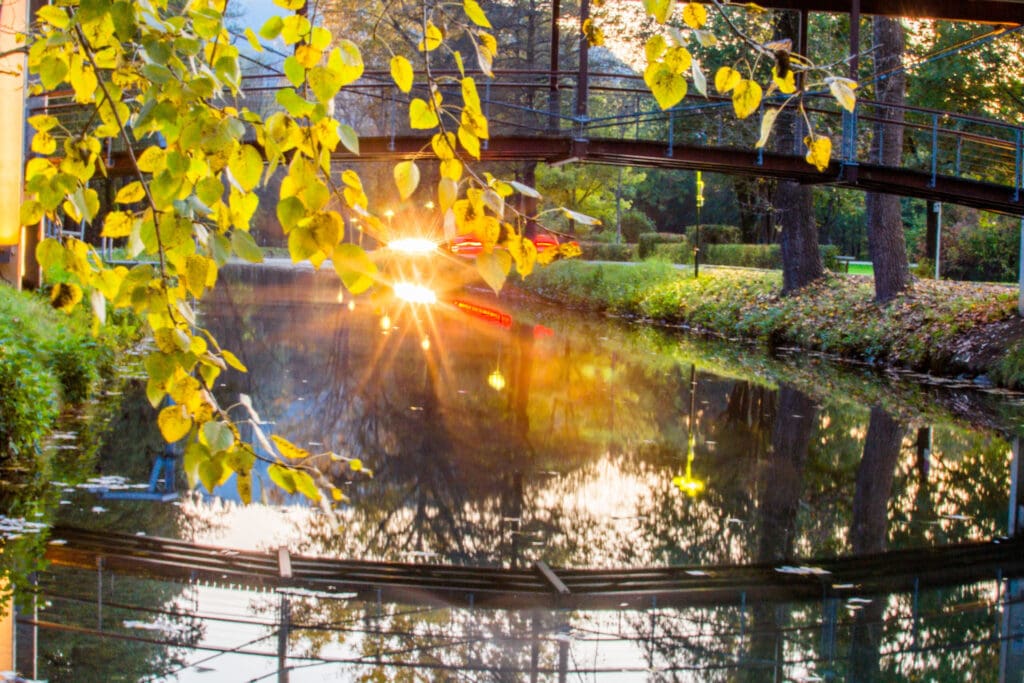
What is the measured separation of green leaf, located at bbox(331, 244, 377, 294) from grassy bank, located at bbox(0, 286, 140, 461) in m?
7.86

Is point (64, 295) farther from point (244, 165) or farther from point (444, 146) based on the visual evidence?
point (444, 146)

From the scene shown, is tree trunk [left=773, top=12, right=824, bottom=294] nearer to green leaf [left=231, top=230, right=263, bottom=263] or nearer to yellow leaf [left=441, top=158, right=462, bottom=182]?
yellow leaf [left=441, top=158, right=462, bottom=182]

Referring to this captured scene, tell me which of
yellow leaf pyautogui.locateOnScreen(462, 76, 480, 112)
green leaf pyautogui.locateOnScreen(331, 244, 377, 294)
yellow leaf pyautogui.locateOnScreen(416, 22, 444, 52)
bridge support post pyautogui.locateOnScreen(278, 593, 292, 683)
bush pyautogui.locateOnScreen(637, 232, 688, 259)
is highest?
bush pyautogui.locateOnScreen(637, 232, 688, 259)

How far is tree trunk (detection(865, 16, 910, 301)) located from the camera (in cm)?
2497

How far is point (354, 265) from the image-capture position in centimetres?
188

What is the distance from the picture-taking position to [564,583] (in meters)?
7.37

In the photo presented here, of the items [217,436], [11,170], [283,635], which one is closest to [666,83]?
[217,436]

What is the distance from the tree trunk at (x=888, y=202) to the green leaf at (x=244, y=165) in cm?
2374

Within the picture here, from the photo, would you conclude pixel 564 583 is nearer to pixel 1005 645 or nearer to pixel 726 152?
pixel 1005 645

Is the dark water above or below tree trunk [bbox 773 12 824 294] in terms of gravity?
below

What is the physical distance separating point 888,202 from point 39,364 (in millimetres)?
19215

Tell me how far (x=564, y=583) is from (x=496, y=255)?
5420 mm

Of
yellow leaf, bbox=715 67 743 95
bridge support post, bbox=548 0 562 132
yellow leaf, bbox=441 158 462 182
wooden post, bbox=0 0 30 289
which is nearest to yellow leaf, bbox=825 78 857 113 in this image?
yellow leaf, bbox=715 67 743 95

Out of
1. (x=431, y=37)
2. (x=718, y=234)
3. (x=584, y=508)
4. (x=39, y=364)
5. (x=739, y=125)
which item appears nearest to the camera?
(x=431, y=37)
